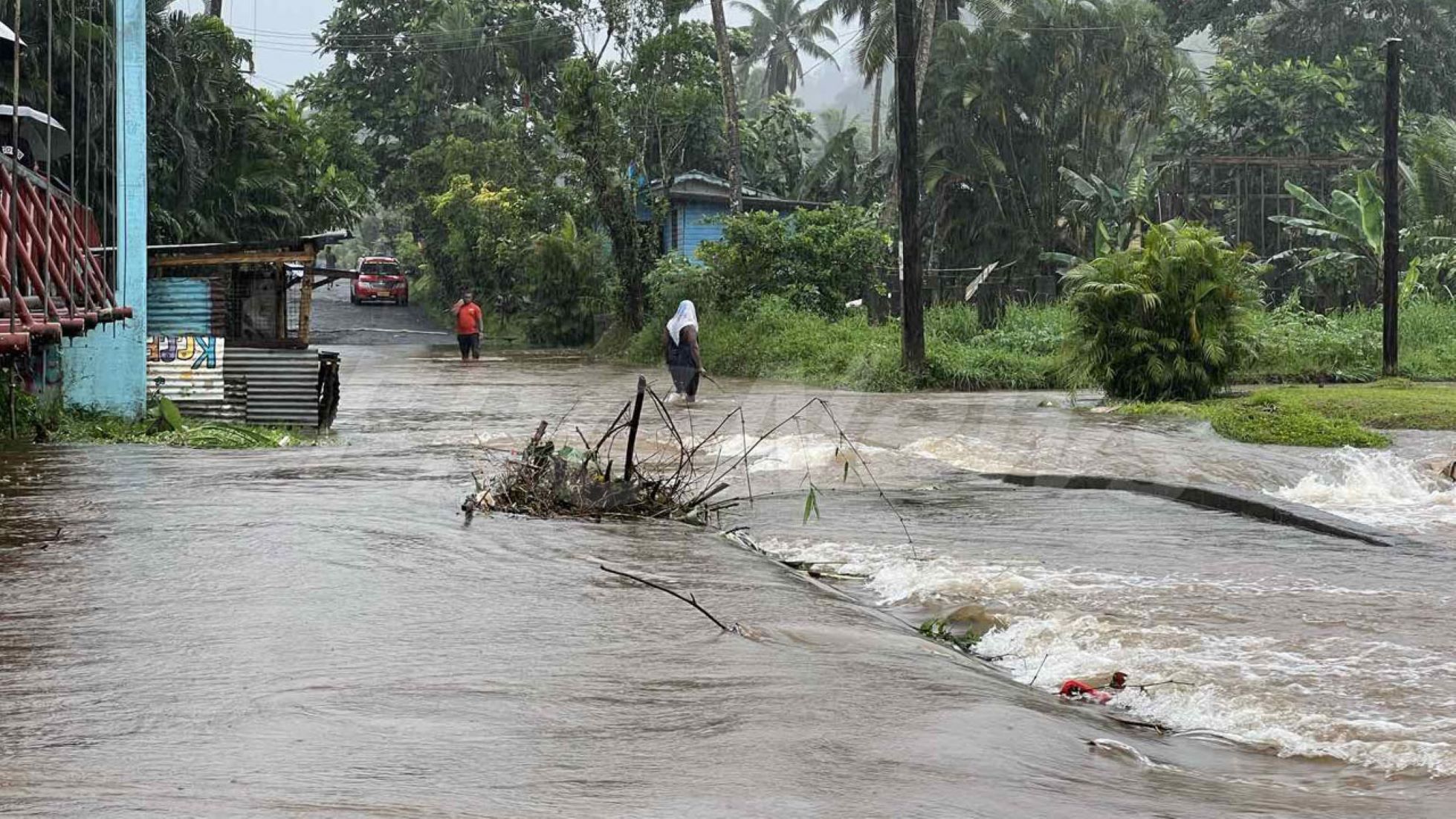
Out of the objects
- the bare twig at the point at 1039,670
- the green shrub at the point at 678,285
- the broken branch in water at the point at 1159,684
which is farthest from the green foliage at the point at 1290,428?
the green shrub at the point at 678,285

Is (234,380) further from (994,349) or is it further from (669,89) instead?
(669,89)

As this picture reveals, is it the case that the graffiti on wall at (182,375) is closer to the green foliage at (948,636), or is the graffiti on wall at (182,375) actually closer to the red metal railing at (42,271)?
the red metal railing at (42,271)

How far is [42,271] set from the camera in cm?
1260

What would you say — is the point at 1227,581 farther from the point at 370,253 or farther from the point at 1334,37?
the point at 370,253

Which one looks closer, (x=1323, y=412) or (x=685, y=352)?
(x=1323, y=412)

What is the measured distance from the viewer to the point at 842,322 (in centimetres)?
2952

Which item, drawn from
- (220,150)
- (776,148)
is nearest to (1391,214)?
(220,150)

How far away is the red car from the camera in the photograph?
56.2 meters

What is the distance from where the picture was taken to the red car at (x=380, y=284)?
56.2 m

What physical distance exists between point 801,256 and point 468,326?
6.73 metres

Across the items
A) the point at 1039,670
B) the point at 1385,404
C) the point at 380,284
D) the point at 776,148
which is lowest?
the point at 1039,670

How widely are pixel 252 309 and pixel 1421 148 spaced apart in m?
21.4

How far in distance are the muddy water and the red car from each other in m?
44.6

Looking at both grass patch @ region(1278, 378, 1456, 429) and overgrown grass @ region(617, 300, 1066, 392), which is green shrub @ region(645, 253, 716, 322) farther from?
grass patch @ region(1278, 378, 1456, 429)
